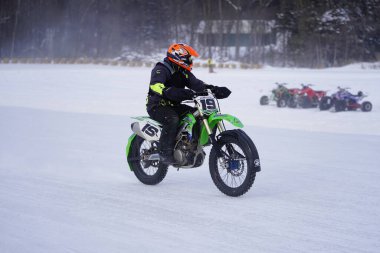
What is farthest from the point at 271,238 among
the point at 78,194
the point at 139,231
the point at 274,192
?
the point at 78,194

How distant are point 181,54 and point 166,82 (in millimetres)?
461

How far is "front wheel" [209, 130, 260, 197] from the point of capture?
709 centimetres

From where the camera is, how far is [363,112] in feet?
64.1

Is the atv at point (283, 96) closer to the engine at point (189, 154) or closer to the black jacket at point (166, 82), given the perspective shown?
the black jacket at point (166, 82)

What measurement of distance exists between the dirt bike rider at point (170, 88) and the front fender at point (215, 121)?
0.41 metres

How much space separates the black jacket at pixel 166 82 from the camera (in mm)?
7762

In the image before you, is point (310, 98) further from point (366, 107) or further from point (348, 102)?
point (366, 107)

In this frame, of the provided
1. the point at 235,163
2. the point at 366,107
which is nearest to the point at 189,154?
the point at 235,163

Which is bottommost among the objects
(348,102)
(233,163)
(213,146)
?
(233,163)

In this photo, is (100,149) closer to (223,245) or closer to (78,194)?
(78,194)

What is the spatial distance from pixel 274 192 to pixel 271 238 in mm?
2245

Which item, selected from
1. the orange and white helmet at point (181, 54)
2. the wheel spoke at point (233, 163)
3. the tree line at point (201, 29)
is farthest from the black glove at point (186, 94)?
the tree line at point (201, 29)

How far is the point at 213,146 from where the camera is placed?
757 centimetres

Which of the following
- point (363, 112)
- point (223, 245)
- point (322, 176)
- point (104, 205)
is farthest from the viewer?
point (363, 112)
